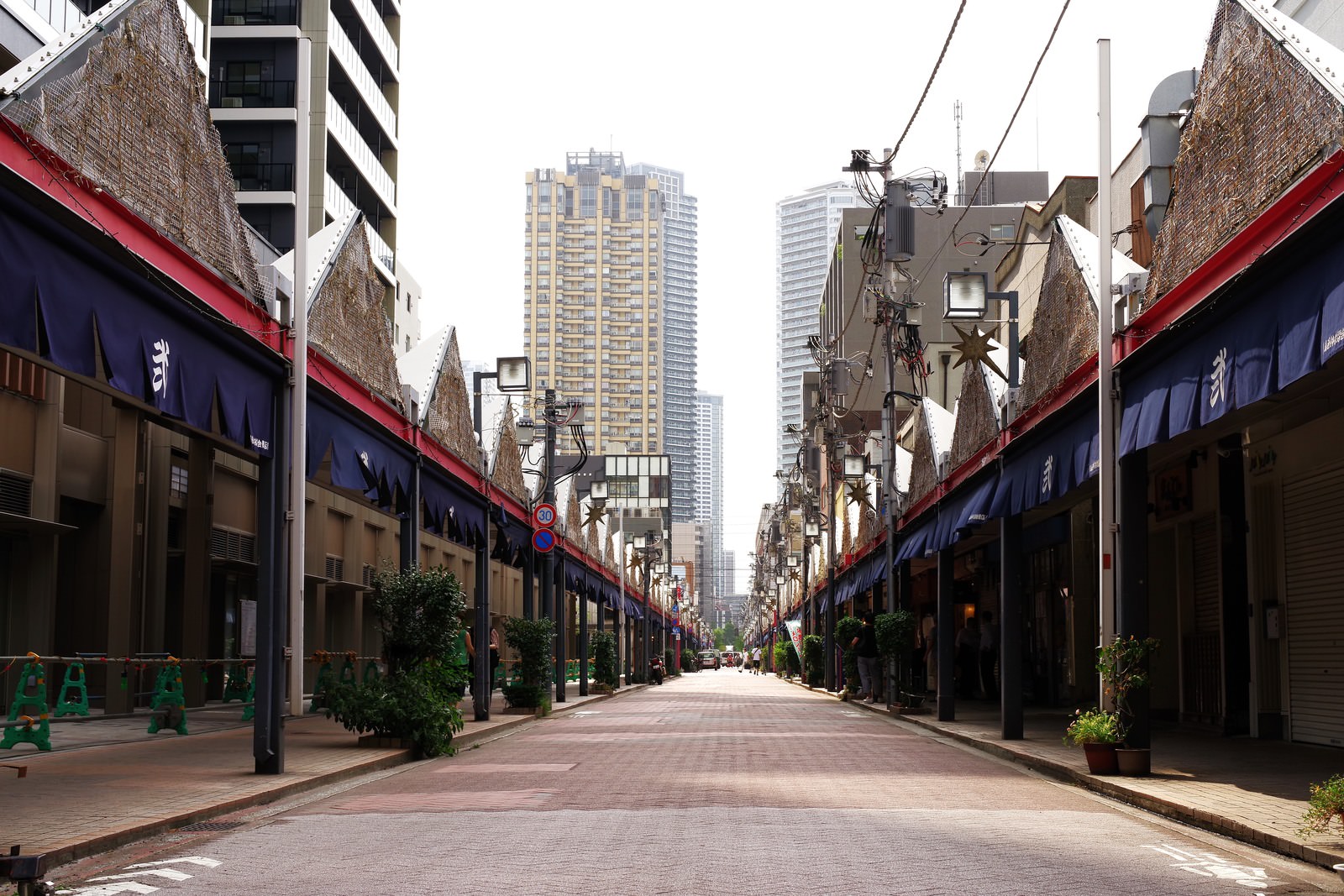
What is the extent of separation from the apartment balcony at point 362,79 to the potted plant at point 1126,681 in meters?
40.4

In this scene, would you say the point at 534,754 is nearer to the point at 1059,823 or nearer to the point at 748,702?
the point at 1059,823

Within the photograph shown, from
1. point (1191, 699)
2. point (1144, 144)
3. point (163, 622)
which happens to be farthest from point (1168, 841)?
Result: point (163, 622)

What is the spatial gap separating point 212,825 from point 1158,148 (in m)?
20.0

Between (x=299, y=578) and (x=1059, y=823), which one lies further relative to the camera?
(x=299, y=578)

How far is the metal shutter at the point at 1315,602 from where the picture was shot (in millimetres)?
16656

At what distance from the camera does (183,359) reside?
1163 centimetres

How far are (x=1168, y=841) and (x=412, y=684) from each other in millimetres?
10222

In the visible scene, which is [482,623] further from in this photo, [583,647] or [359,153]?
[359,153]

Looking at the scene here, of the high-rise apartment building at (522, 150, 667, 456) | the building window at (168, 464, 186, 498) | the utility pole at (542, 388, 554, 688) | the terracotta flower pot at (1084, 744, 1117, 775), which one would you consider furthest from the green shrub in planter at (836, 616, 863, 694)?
the high-rise apartment building at (522, 150, 667, 456)

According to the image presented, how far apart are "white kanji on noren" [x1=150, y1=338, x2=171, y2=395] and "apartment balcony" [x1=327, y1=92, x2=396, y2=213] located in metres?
38.8

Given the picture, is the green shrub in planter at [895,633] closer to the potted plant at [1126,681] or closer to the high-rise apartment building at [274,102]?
the potted plant at [1126,681]

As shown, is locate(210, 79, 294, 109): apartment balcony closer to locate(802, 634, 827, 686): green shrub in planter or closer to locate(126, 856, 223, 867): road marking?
locate(802, 634, 827, 686): green shrub in planter

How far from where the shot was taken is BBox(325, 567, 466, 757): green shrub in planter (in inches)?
679

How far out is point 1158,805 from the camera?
11.2 metres
